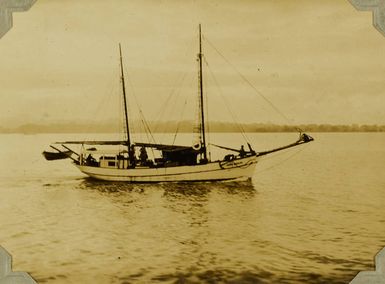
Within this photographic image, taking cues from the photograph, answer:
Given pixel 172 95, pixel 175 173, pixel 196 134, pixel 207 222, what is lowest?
pixel 207 222

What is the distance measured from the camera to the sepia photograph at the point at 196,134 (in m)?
2.13

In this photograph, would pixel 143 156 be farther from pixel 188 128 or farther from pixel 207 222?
pixel 207 222

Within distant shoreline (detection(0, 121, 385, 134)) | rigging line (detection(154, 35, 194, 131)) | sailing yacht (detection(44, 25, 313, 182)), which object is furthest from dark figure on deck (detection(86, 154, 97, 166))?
rigging line (detection(154, 35, 194, 131))

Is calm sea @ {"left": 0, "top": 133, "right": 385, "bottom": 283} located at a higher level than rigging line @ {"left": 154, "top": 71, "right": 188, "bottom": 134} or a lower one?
lower

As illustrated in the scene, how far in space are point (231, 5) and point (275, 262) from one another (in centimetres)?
111

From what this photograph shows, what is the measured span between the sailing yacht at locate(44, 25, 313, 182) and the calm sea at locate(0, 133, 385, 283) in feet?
0.19

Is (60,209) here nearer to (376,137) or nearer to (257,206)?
(257,206)

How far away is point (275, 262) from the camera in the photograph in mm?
2098

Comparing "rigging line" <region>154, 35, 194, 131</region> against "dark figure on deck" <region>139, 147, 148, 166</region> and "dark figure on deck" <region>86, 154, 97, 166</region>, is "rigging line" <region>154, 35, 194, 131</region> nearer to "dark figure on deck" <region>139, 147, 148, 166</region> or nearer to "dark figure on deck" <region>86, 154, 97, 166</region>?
"dark figure on deck" <region>139, 147, 148, 166</region>

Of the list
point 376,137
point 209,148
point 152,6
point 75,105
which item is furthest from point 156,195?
point 376,137

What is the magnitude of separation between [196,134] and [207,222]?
40 centimetres

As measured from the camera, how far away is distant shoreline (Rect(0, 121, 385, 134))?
7.27 feet

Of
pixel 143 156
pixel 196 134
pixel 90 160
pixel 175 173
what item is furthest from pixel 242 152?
pixel 90 160

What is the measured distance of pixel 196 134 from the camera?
2316 mm
